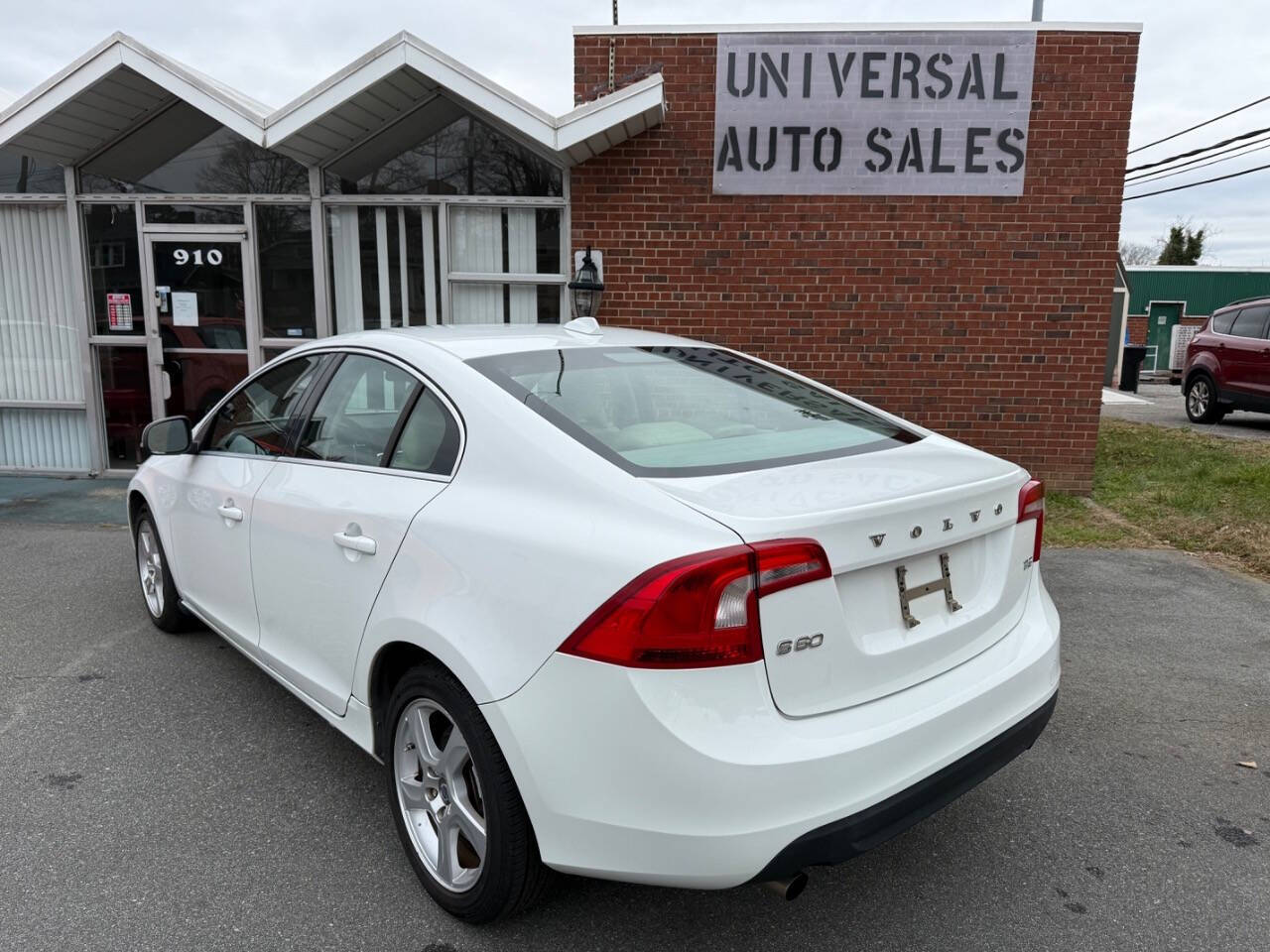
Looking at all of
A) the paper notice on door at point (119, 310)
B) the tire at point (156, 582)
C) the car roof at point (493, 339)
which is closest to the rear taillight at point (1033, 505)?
the car roof at point (493, 339)

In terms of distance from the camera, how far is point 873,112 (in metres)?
7.59

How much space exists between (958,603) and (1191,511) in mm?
6170

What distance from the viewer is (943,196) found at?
25.3 feet

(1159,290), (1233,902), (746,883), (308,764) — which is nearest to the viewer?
(746,883)

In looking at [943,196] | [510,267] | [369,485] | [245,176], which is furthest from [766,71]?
[369,485]

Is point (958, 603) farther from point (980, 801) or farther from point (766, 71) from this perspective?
point (766, 71)

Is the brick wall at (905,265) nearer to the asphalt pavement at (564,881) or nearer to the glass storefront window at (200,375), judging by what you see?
the glass storefront window at (200,375)

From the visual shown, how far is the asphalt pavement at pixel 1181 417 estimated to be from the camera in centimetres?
1303

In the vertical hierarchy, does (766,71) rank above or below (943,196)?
above

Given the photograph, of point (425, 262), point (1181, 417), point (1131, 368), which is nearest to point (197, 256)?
point (425, 262)

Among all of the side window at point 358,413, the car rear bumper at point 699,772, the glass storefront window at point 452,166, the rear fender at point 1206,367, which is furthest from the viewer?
the rear fender at point 1206,367

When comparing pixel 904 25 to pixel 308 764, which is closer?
pixel 308 764

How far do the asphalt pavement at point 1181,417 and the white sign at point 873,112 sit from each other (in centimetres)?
711

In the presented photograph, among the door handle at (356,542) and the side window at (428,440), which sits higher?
the side window at (428,440)
